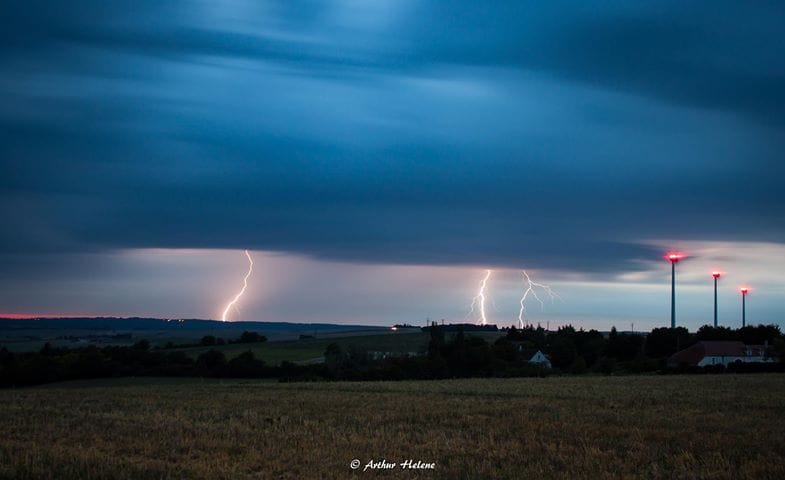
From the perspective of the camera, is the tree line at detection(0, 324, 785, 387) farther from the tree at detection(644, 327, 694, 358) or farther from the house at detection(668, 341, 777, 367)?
the house at detection(668, 341, 777, 367)

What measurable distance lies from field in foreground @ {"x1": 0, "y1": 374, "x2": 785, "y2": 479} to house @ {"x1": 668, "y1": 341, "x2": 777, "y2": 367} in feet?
277

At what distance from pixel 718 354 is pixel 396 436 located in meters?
109

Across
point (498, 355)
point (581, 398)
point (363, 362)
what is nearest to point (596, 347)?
point (498, 355)

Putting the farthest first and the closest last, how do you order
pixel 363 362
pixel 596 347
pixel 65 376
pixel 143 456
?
pixel 596 347 < pixel 363 362 < pixel 65 376 < pixel 143 456

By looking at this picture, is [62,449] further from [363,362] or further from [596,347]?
[596,347]

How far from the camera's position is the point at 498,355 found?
10775 centimetres

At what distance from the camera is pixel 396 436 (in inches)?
889

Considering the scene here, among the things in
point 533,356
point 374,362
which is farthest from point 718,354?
point 374,362

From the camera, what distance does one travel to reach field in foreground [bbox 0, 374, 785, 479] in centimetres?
1689

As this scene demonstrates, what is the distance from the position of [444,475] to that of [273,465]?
12.9 feet

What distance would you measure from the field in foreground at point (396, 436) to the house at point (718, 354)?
84.5 metres

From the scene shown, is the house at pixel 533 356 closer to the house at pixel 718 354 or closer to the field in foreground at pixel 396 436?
the house at pixel 718 354

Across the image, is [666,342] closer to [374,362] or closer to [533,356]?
[533,356]

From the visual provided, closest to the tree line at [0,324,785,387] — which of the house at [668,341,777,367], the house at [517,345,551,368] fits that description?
the house at [517,345,551,368]
